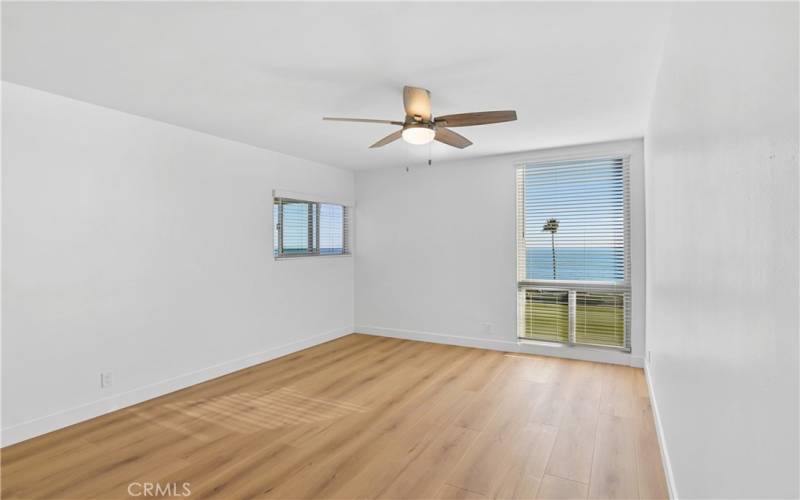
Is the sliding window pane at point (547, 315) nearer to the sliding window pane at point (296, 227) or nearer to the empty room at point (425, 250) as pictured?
the empty room at point (425, 250)

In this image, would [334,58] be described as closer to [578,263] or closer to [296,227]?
[296,227]

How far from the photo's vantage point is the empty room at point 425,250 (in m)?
1.11

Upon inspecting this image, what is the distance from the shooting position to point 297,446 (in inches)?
107

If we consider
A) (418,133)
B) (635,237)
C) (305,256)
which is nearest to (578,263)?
(635,237)

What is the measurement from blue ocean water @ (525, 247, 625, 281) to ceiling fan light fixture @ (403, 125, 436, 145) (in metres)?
2.63

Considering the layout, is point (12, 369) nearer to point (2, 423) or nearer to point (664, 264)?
point (2, 423)

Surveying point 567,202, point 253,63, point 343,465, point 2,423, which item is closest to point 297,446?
point 343,465

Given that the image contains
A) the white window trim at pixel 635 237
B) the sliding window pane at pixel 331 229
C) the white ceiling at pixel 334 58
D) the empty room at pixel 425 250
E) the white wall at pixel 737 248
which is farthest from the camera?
the sliding window pane at pixel 331 229

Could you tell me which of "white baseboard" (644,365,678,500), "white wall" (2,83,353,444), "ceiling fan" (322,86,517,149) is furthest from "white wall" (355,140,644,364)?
"ceiling fan" (322,86,517,149)

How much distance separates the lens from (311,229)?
549cm

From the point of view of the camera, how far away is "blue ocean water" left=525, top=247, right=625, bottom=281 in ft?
15.1

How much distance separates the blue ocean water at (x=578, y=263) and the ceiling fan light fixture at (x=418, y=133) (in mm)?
2634

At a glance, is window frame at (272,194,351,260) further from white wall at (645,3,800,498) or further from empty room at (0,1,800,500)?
white wall at (645,3,800,498)

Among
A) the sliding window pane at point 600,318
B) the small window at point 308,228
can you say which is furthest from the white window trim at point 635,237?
the small window at point 308,228
